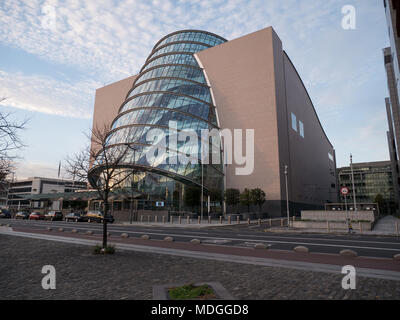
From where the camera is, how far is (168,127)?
48.0 meters

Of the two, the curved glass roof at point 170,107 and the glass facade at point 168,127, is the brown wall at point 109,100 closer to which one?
the curved glass roof at point 170,107

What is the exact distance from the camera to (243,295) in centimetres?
577

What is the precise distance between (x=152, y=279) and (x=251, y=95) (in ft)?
170

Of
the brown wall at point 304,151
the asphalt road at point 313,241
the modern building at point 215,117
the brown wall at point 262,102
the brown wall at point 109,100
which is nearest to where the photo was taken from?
the asphalt road at point 313,241

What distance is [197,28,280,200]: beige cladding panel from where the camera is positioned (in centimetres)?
5122

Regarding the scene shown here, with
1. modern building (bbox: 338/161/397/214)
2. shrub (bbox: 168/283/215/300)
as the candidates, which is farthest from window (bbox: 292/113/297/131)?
modern building (bbox: 338/161/397/214)

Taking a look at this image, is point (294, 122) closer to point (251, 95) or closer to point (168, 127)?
point (251, 95)

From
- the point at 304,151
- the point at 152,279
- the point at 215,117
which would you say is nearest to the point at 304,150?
the point at 304,151

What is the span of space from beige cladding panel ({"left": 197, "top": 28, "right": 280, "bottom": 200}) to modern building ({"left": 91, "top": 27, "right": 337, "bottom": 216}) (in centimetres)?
19

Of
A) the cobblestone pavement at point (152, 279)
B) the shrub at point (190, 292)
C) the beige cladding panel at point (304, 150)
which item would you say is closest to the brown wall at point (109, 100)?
the beige cladding panel at point (304, 150)

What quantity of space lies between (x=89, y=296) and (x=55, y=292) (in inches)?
36.7

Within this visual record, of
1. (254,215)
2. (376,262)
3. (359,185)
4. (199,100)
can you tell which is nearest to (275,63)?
(199,100)

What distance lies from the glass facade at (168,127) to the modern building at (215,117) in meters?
0.18

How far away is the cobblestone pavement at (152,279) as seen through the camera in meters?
5.89
